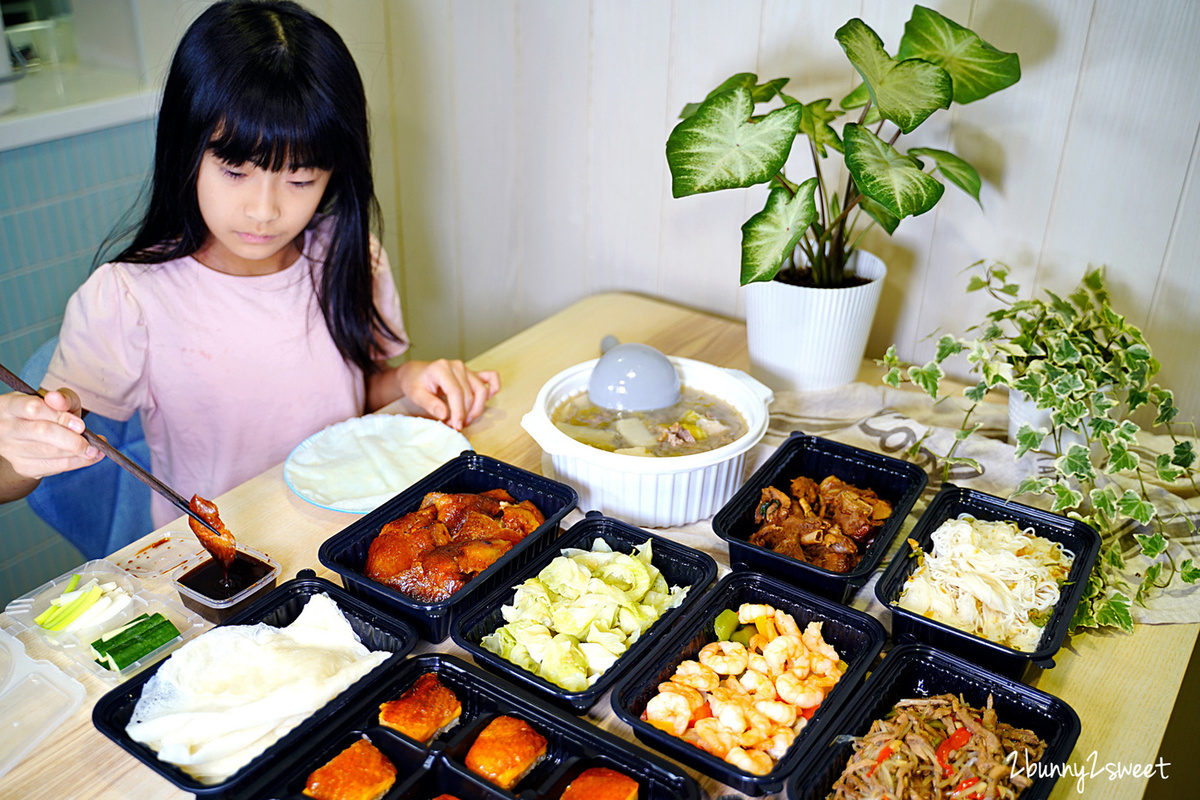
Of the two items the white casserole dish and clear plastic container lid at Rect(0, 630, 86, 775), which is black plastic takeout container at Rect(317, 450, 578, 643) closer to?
the white casserole dish

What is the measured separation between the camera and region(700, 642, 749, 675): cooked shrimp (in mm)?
965

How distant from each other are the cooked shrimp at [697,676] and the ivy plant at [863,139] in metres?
0.56

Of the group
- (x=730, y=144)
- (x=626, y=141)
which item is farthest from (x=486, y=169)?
(x=730, y=144)

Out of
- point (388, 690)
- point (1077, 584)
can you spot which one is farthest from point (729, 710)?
point (1077, 584)

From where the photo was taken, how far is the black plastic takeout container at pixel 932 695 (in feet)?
2.76

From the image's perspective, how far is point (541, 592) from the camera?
1.04 meters

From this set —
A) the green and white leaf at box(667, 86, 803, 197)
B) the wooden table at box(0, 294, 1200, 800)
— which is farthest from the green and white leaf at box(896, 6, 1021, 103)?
the wooden table at box(0, 294, 1200, 800)

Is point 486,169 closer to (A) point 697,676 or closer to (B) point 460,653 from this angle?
(B) point 460,653

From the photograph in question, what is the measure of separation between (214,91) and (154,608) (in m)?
0.72

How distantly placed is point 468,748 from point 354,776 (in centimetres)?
11

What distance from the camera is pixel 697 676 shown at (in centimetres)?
96

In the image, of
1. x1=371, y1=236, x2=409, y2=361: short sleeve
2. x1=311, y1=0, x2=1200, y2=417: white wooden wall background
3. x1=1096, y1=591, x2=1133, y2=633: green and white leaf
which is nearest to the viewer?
x1=1096, y1=591, x2=1133, y2=633: green and white leaf

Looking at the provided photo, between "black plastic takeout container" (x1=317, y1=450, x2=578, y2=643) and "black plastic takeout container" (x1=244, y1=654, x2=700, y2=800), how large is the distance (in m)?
0.09

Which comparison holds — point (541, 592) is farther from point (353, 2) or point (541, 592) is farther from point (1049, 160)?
point (353, 2)
